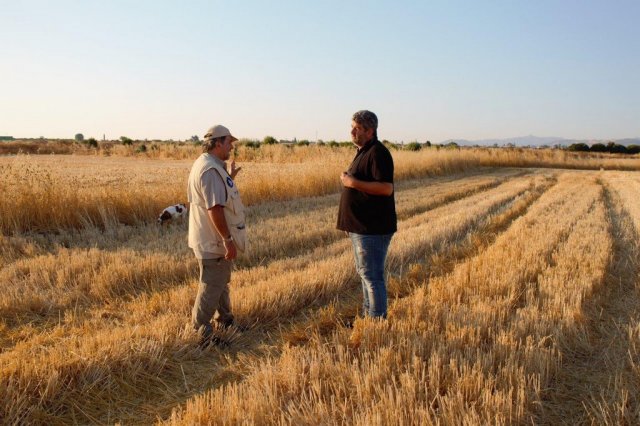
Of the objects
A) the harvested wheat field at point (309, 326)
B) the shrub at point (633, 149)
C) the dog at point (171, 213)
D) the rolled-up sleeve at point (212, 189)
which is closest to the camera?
the harvested wheat field at point (309, 326)

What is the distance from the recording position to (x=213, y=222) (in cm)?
434

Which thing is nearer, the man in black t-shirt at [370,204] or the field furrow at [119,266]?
the man in black t-shirt at [370,204]


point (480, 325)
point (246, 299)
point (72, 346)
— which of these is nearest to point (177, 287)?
point (246, 299)

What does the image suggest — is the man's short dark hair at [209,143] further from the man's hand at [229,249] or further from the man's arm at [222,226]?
the man's hand at [229,249]

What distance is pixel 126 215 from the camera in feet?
33.2

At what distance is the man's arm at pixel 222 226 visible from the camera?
431cm

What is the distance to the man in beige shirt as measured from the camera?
4.32 metres

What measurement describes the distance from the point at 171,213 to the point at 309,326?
6.36 metres

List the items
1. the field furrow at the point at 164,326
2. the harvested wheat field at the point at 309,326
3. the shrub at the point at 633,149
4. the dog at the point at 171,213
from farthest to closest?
the shrub at the point at 633,149 < the dog at the point at 171,213 < the field furrow at the point at 164,326 < the harvested wheat field at the point at 309,326

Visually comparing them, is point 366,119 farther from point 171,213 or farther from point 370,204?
point 171,213

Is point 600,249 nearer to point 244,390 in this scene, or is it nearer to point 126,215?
point 244,390

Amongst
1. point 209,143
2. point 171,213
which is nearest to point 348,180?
point 209,143

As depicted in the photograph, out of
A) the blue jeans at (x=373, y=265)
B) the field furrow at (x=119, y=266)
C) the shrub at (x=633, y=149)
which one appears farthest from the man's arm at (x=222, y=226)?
the shrub at (x=633, y=149)

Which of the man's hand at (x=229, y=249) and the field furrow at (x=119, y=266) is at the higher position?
the man's hand at (x=229, y=249)
